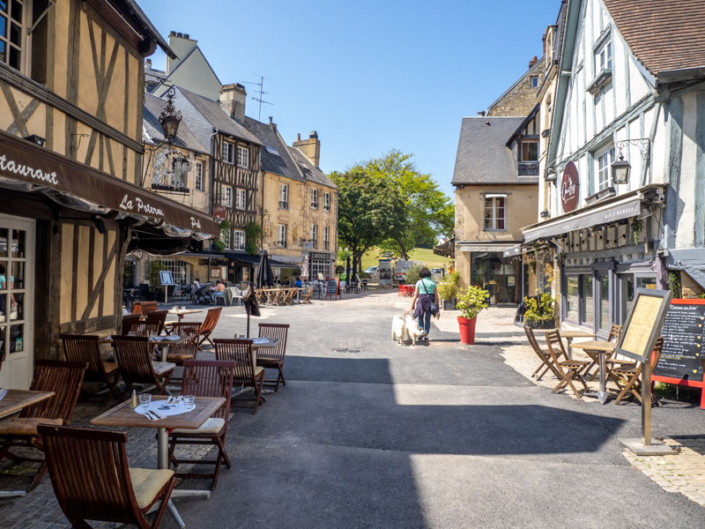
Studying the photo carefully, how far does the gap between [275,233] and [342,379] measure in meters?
24.5

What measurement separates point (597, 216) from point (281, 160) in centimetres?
2686

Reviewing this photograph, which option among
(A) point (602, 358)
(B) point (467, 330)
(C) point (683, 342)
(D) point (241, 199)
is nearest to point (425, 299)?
(B) point (467, 330)

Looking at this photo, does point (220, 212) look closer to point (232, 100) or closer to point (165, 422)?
point (232, 100)

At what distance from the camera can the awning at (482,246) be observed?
1955cm

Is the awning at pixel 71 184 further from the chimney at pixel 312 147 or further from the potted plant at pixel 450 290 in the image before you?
the chimney at pixel 312 147

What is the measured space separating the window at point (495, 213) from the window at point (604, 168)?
9707 millimetres

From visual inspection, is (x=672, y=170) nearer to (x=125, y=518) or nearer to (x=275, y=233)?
(x=125, y=518)

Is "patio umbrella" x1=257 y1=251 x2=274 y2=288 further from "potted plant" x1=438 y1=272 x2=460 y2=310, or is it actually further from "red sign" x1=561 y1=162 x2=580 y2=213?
"red sign" x1=561 y1=162 x2=580 y2=213

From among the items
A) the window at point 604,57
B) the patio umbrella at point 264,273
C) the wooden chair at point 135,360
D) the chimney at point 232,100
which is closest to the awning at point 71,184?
the wooden chair at point 135,360

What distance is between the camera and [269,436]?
15.5 ft

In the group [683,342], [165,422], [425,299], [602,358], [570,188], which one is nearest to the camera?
[165,422]

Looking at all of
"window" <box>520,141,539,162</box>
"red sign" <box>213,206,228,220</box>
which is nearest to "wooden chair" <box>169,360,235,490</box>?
"window" <box>520,141,539,162</box>

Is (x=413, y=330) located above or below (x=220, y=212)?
below

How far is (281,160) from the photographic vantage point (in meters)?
32.6
